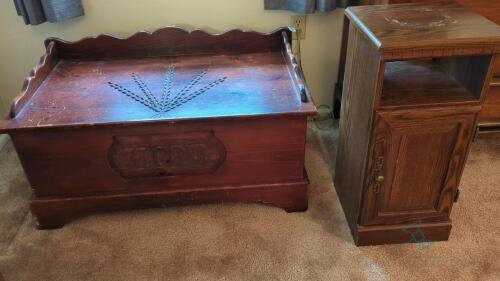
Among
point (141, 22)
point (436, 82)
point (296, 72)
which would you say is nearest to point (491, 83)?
point (436, 82)

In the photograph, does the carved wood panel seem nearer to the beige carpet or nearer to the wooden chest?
the wooden chest

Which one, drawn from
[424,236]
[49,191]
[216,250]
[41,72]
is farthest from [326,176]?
[41,72]

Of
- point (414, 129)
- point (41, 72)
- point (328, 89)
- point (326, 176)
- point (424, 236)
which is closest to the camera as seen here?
point (414, 129)

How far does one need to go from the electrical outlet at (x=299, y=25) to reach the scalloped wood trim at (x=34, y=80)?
1029 mm

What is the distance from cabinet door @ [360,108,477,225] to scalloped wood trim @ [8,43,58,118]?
3.77 feet

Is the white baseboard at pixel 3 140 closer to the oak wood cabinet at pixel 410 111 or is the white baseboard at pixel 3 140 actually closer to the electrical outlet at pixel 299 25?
the electrical outlet at pixel 299 25

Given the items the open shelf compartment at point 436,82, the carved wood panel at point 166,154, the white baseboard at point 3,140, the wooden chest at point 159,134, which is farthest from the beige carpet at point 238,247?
the open shelf compartment at point 436,82

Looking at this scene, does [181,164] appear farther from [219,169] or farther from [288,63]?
[288,63]

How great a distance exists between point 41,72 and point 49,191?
46 centimetres

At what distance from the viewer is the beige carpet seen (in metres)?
1.35

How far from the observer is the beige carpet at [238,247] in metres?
1.35

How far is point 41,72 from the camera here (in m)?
1.58

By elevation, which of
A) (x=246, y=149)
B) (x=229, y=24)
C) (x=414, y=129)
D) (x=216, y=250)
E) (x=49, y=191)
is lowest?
(x=216, y=250)

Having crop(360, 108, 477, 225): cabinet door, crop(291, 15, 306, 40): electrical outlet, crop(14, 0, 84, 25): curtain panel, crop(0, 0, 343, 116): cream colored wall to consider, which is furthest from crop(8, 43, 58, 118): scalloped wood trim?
crop(360, 108, 477, 225): cabinet door
